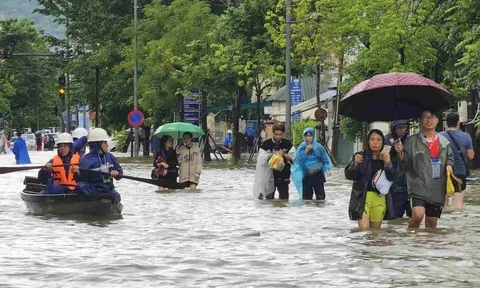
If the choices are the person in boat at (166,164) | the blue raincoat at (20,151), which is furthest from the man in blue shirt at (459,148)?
the blue raincoat at (20,151)

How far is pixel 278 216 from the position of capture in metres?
20.5

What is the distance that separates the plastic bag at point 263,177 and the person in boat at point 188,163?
4.12 metres

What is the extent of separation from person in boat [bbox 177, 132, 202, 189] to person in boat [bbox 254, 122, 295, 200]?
4.20 m

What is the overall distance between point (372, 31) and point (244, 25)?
12.3m

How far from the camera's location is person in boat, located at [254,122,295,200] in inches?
940

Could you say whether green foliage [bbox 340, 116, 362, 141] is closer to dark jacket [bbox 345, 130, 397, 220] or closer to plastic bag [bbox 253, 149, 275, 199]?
plastic bag [bbox 253, 149, 275, 199]

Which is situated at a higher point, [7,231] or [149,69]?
[149,69]

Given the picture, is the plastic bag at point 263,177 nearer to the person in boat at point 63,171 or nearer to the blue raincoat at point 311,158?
the blue raincoat at point 311,158

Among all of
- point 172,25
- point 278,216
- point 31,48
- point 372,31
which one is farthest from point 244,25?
point 31,48

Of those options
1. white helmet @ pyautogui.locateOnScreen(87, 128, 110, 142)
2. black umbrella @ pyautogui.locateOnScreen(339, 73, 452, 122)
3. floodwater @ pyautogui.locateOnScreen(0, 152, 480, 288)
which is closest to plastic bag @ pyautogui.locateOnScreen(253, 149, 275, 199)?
floodwater @ pyautogui.locateOnScreen(0, 152, 480, 288)

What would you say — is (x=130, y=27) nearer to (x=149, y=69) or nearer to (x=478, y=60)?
(x=149, y=69)

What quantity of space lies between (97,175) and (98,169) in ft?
0.71

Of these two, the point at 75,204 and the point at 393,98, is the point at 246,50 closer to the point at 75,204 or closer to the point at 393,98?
the point at 75,204

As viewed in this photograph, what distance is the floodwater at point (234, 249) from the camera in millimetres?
11828
